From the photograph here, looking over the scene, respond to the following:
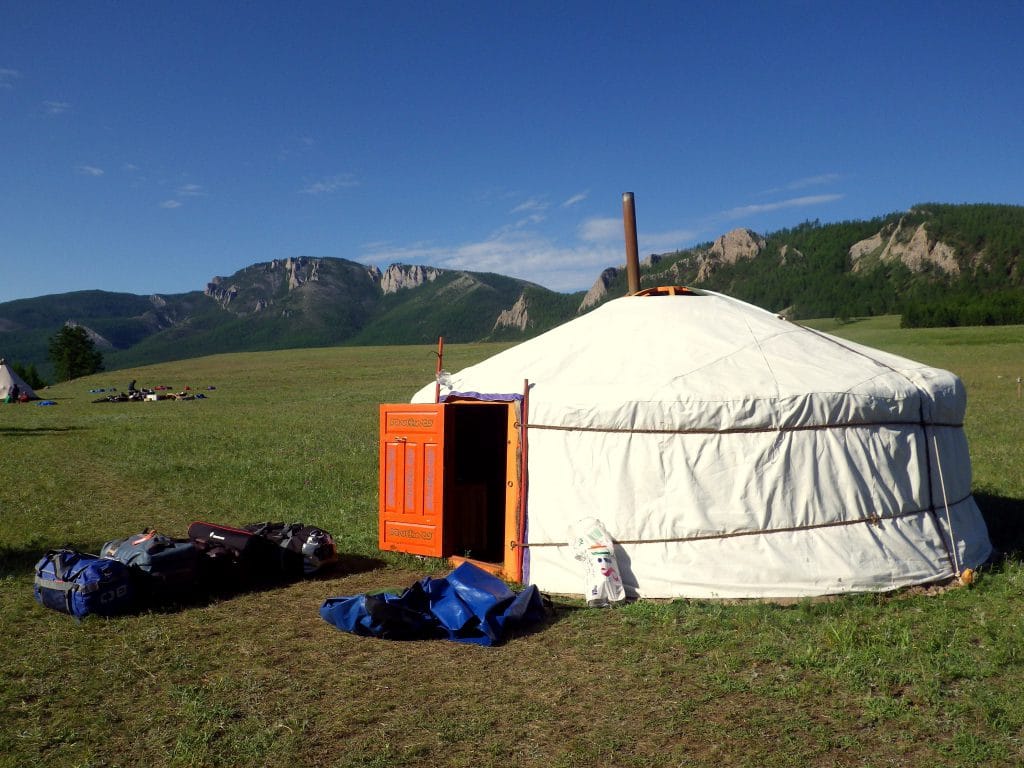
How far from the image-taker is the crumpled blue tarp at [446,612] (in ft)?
18.9

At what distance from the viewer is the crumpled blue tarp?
5.77 metres

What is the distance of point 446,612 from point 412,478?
2.24m

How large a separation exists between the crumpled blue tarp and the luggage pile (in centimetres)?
141

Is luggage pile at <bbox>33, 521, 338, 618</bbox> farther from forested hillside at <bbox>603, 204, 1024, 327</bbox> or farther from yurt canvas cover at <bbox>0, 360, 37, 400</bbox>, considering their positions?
forested hillside at <bbox>603, 204, 1024, 327</bbox>

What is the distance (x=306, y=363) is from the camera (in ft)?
195

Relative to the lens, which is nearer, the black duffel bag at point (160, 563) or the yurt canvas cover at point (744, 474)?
the yurt canvas cover at point (744, 474)

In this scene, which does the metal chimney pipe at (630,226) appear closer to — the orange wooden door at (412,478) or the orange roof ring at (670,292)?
the orange roof ring at (670,292)

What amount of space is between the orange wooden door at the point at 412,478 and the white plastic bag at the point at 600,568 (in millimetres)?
1849

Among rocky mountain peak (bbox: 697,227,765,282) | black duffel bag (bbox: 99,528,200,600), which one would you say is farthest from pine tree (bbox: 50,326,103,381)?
rocky mountain peak (bbox: 697,227,765,282)

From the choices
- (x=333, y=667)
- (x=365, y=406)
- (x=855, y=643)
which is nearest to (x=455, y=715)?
(x=333, y=667)

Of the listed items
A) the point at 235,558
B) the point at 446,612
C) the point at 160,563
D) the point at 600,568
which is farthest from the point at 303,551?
the point at 600,568

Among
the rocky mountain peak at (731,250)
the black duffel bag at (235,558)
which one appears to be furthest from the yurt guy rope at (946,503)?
the rocky mountain peak at (731,250)

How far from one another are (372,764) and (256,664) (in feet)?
5.53

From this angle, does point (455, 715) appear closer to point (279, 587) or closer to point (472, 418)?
point (279, 587)
